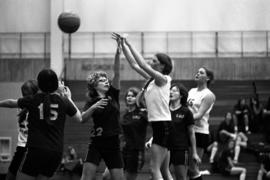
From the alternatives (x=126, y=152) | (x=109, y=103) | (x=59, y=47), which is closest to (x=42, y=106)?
(x=109, y=103)

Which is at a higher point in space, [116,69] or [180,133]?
[116,69]

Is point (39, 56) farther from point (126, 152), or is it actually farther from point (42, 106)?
point (42, 106)

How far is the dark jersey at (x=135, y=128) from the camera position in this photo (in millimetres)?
9734

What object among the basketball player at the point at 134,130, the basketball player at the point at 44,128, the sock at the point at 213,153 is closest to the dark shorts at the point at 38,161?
the basketball player at the point at 44,128

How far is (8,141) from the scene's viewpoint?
18828mm

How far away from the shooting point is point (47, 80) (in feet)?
20.6

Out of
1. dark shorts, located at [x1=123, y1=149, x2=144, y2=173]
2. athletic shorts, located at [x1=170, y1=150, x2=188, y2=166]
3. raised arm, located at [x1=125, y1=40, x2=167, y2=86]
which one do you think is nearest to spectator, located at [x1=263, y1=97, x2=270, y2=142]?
dark shorts, located at [x1=123, y1=149, x2=144, y2=173]

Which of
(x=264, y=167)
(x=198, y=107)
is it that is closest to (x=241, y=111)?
(x=264, y=167)

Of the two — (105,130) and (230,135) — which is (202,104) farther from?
(230,135)

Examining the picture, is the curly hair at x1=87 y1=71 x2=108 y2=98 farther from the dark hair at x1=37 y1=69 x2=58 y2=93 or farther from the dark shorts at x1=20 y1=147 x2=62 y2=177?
the dark shorts at x1=20 y1=147 x2=62 y2=177

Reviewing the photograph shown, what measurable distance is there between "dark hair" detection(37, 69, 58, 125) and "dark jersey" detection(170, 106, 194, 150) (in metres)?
2.22

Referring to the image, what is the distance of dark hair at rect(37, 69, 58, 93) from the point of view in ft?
20.5

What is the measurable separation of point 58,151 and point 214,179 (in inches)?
322

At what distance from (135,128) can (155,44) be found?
10861 mm
